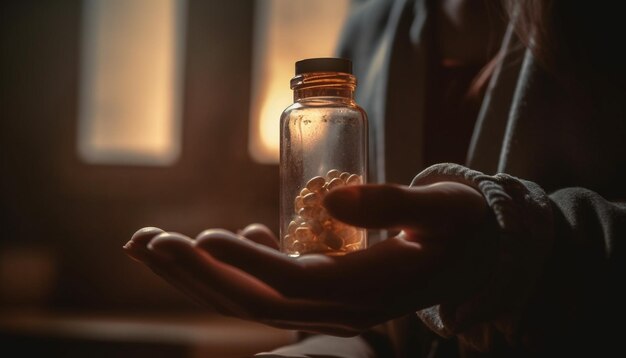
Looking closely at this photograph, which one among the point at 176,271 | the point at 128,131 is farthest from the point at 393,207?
the point at 128,131

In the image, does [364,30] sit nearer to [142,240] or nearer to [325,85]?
[325,85]

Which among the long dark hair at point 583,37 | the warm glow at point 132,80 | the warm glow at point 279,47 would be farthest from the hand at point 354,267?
the warm glow at point 132,80

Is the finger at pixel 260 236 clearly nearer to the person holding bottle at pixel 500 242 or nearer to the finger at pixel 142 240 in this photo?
the person holding bottle at pixel 500 242

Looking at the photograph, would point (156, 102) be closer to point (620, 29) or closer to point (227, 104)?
point (227, 104)

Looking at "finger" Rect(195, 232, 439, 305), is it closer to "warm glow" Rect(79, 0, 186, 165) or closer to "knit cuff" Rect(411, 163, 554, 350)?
"knit cuff" Rect(411, 163, 554, 350)

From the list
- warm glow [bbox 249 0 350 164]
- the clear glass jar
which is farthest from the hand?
warm glow [bbox 249 0 350 164]

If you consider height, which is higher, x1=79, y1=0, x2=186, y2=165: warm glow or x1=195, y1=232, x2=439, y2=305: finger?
x1=79, y1=0, x2=186, y2=165: warm glow
